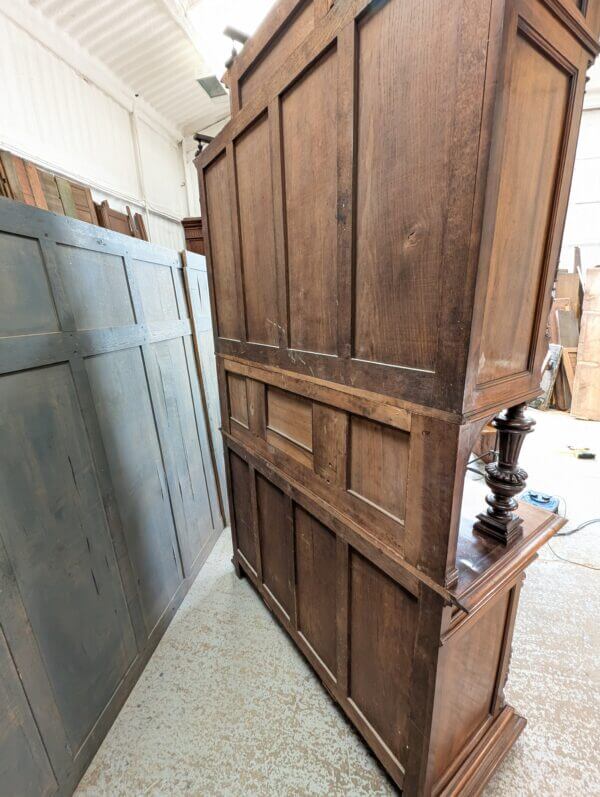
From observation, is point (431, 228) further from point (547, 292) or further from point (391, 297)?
point (547, 292)

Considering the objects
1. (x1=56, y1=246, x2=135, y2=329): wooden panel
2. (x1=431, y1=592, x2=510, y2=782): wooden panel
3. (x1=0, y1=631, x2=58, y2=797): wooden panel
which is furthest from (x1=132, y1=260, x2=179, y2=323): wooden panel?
(x1=431, y1=592, x2=510, y2=782): wooden panel

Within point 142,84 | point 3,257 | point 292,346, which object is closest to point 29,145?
point 142,84

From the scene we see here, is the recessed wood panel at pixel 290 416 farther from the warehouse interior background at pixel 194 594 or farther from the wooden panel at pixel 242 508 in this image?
the warehouse interior background at pixel 194 594

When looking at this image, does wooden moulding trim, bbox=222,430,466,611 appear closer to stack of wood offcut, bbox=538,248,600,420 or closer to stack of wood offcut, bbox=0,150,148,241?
stack of wood offcut, bbox=0,150,148,241

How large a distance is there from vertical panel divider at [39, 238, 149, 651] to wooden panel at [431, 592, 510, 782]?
1.27 m

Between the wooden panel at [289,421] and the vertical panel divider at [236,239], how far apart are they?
0.33 metres

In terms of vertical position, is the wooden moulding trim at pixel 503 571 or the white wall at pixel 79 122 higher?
the white wall at pixel 79 122

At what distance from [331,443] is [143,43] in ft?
11.5

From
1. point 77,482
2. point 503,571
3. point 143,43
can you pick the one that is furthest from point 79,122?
point 503,571

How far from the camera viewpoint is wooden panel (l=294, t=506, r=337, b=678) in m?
1.27

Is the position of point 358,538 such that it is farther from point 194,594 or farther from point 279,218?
point 194,594

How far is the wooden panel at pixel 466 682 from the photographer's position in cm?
97

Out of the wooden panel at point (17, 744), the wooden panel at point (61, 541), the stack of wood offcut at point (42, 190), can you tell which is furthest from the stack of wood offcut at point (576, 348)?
the wooden panel at point (17, 744)

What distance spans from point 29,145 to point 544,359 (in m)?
2.96
